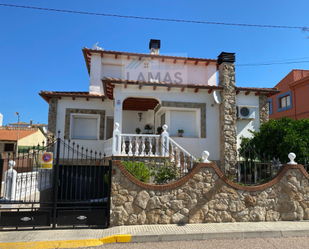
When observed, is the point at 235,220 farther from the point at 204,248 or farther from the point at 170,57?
the point at 170,57

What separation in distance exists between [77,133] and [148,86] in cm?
442

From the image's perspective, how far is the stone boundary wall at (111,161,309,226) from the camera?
5.95 meters

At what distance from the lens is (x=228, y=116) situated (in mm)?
11492

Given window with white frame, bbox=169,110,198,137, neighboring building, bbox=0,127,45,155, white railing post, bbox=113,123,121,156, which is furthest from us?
neighboring building, bbox=0,127,45,155

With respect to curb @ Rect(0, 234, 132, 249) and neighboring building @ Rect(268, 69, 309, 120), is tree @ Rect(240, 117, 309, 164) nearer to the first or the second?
curb @ Rect(0, 234, 132, 249)

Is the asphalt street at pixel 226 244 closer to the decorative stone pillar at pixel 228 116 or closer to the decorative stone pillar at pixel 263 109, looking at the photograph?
the decorative stone pillar at pixel 228 116

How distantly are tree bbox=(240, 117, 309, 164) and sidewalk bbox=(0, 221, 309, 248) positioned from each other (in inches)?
140

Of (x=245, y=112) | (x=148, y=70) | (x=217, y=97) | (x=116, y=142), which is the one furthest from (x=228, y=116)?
(x=148, y=70)

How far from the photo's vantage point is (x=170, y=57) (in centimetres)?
1498

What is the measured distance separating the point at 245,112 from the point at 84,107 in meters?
8.11

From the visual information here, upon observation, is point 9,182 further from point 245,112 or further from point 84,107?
point 245,112

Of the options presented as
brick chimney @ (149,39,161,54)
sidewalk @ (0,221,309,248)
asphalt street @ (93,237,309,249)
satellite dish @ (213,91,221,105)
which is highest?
brick chimney @ (149,39,161,54)

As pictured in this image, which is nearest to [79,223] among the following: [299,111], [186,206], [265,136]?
[186,206]

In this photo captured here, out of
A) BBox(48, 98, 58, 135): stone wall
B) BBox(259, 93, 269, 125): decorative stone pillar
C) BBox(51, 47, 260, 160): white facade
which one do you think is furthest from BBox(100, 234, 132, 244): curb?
BBox(259, 93, 269, 125): decorative stone pillar
